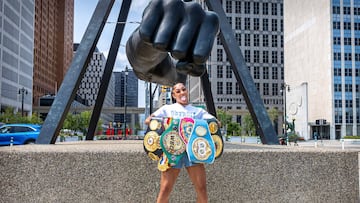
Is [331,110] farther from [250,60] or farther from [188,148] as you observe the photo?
[188,148]

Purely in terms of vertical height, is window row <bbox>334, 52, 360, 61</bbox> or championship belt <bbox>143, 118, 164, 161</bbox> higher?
window row <bbox>334, 52, 360, 61</bbox>

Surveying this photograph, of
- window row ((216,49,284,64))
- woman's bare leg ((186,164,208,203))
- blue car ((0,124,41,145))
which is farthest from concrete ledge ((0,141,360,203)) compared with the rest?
window row ((216,49,284,64))

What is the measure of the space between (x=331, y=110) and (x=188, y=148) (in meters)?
61.6

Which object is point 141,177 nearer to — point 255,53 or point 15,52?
point 15,52

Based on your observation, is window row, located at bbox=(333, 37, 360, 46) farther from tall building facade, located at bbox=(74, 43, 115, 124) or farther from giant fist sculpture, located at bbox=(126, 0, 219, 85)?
giant fist sculpture, located at bbox=(126, 0, 219, 85)

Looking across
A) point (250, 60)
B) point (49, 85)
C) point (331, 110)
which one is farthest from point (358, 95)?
point (49, 85)

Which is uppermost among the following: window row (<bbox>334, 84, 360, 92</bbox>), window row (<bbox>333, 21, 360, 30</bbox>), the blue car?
window row (<bbox>333, 21, 360, 30</bbox>)

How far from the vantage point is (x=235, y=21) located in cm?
8169

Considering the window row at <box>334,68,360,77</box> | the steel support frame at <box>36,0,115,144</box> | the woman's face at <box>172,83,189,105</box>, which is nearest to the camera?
the woman's face at <box>172,83,189,105</box>

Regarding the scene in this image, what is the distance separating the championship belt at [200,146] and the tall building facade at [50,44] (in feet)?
286

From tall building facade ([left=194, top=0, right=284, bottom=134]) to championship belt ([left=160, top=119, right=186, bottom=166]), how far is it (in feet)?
252

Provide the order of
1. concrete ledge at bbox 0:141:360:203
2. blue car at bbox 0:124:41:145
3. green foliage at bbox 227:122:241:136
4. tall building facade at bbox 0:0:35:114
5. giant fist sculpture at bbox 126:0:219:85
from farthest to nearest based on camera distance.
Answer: tall building facade at bbox 0:0:35:114, green foliage at bbox 227:122:241:136, blue car at bbox 0:124:41:145, concrete ledge at bbox 0:141:360:203, giant fist sculpture at bbox 126:0:219:85

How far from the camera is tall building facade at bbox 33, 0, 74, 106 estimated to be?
291 ft

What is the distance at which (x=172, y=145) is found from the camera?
9.59 ft
